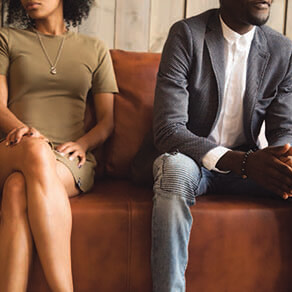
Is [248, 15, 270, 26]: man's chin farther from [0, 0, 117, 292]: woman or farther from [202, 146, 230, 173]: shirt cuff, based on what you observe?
[0, 0, 117, 292]: woman

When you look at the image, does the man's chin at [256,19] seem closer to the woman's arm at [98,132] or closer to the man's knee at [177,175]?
the man's knee at [177,175]

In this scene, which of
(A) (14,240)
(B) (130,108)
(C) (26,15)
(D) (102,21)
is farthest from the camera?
(D) (102,21)

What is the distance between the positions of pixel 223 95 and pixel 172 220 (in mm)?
484

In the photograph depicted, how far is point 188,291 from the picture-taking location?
53.7 inches

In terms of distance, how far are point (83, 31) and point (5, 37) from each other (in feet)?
1.51

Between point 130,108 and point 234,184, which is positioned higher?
point 130,108

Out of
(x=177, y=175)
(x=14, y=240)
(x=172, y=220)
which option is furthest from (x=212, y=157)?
(x=14, y=240)

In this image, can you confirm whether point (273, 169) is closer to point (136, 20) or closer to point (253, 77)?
point (253, 77)

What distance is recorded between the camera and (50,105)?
1700mm

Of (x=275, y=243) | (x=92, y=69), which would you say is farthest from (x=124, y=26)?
(x=275, y=243)

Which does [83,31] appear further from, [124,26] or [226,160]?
[226,160]

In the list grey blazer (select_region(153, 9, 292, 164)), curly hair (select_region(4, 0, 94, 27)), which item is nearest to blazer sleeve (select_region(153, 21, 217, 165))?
grey blazer (select_region(153, 9, 292, 164))

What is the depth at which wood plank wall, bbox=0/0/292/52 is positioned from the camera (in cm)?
209

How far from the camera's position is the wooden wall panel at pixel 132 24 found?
6.90 ft
